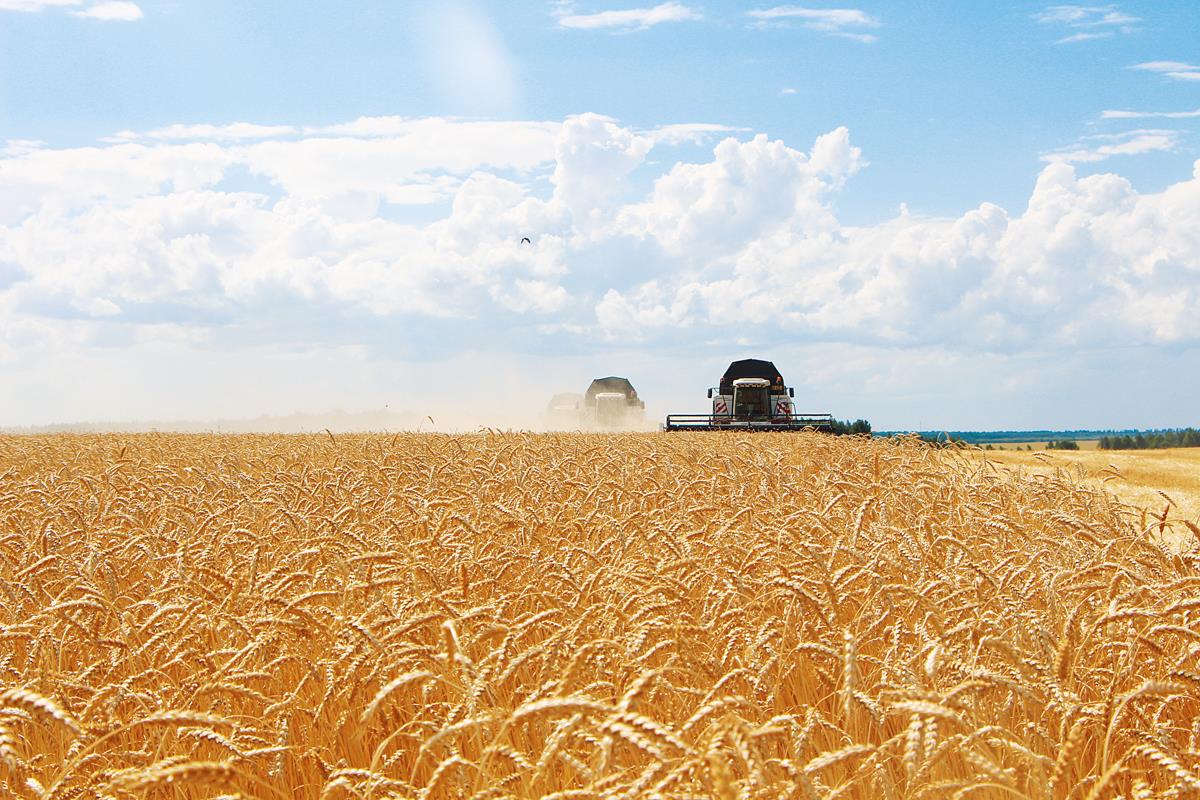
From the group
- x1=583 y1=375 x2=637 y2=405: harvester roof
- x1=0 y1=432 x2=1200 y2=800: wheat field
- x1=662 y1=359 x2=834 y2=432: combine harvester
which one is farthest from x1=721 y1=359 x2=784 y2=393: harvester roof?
x1=0 y1=432 x2=1200 y2=800: wheat field

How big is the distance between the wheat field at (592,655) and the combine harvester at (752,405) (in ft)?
82.7

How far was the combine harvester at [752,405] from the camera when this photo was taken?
33094mm

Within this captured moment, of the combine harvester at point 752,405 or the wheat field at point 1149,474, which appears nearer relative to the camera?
the wheat field at point 1149,474

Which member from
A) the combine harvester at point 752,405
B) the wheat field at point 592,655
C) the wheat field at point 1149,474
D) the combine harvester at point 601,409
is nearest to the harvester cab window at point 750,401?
the combine harvester at point 752,405

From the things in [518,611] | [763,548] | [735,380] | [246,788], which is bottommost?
[246,788]

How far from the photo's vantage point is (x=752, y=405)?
35.5 metres

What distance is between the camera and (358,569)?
17.2 feet

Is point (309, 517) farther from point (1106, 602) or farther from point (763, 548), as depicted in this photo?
point (1106, 602)

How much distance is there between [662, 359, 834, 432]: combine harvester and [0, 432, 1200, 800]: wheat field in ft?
82.7

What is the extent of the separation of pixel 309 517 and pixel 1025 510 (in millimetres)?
5560

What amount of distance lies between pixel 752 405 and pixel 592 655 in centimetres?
3217

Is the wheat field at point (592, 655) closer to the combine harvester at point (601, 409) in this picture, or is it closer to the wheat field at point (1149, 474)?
the wheat field at point (1149, 474)

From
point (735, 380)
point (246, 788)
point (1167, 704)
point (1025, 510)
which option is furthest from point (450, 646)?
point (735, 380)

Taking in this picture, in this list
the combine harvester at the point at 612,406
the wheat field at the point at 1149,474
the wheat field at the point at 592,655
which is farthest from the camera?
the combine harvester at the point at 612,406
